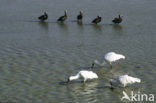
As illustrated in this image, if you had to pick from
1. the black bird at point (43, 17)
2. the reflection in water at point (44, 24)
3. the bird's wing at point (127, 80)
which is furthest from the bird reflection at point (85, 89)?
the black bird at point (43, 17)

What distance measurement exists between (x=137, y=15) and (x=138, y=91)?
34.7 ft

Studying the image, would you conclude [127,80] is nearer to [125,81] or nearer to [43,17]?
[125,81]

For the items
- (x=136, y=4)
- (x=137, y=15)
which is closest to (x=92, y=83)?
(x=137, y=15)

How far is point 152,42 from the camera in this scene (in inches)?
647

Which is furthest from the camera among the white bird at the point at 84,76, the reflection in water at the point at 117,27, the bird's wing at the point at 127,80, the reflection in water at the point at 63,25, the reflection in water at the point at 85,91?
the reflection in water at the point at 63,25

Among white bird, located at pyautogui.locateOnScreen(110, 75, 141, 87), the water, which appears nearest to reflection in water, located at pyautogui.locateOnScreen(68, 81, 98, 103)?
the water

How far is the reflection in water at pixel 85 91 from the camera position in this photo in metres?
10.8

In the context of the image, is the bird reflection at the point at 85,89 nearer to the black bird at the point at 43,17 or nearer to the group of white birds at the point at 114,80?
the group of white birds at the point at 114,80

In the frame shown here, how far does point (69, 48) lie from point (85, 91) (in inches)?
183

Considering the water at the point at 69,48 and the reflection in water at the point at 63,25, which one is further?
the reflection in water at the point at 63,25

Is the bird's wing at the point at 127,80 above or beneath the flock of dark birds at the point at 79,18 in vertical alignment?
beneath

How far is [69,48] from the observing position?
52.1 ft

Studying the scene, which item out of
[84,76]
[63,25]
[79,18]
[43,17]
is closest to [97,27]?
[79,18]

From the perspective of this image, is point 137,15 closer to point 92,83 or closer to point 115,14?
point 115,14
